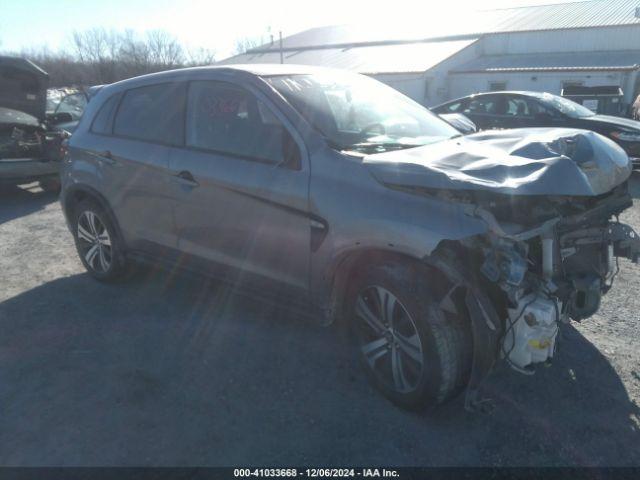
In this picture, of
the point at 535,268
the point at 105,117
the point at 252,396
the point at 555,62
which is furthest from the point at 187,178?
the point at 555,62

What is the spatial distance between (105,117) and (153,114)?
2.29ft

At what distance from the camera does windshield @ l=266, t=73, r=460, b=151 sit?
3.18m

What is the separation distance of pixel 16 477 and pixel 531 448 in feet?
8.54

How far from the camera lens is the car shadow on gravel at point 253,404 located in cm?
260

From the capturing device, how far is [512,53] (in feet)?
98.6

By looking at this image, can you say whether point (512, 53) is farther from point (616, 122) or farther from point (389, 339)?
point (389, 339)

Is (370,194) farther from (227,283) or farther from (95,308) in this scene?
(95,308)

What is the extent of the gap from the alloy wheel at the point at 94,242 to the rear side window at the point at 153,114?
894 millimetres

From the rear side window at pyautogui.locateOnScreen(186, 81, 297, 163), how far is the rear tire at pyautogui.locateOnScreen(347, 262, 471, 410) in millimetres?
1016

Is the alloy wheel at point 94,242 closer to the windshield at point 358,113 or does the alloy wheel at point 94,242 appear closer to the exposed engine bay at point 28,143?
the windshield at point 358,113

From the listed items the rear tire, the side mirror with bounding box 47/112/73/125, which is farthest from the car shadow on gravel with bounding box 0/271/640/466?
the side mirror with bounding box 47/112/73/125

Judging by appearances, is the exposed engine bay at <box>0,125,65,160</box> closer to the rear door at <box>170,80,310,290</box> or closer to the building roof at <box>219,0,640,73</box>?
the rear door at <box>170,80,310,290</box>

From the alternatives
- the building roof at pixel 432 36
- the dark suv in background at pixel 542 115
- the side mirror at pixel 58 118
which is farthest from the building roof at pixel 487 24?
the side mirror at pixel 58 118

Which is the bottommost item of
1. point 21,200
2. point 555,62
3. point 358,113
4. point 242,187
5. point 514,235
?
point 21,200
